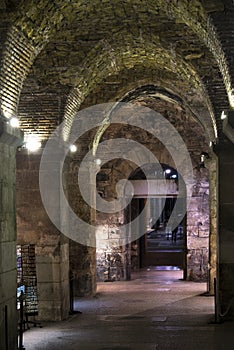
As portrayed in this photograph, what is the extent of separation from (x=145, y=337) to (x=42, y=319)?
8.52 ft

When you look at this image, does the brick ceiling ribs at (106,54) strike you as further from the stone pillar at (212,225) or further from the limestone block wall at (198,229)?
the limestone block wall at (198,229)

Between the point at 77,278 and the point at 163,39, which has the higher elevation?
the point at 163,39

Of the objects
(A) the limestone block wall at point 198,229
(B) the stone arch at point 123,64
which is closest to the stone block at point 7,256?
(B) the stone arch at point 123,64

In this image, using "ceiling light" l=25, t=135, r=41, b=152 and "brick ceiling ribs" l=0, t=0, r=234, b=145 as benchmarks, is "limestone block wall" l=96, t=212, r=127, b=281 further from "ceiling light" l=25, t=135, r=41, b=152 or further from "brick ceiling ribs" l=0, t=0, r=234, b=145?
"ceiling light" l=25, t=135, r=41, b=152

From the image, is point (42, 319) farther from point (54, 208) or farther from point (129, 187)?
point (129, 187)

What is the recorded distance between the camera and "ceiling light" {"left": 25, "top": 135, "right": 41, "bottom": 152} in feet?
38.0

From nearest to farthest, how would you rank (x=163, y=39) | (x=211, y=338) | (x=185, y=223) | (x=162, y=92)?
1. (x=211, y=338)
2. (x=163, y=39)
3. (x=162, y=92)
4. (x=185, y=223)

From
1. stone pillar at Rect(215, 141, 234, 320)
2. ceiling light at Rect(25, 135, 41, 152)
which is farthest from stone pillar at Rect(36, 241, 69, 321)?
stone pillar at Rect(215, 141, 234, 320)

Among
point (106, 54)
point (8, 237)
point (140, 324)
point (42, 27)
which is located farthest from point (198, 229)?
point (42, 27)

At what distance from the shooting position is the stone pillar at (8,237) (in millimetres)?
7703

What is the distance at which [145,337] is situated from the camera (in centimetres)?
964

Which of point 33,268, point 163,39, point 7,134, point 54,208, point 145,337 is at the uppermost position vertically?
point 163,39

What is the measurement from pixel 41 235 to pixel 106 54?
12.0 ft

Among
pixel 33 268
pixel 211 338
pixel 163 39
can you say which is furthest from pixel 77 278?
pixel 163 39
